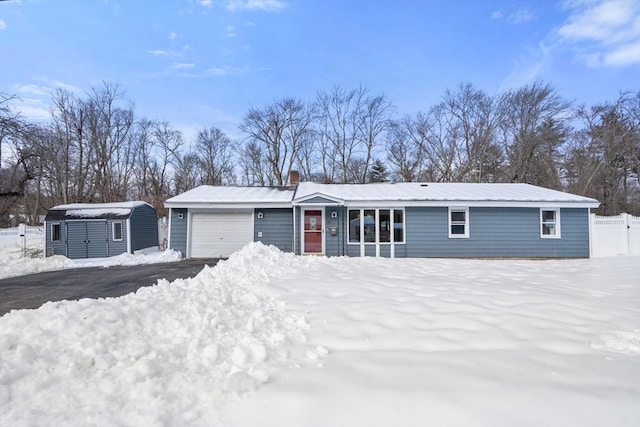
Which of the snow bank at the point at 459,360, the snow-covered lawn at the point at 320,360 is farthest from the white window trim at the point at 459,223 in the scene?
the snow-covered lawn at the point at 320,360

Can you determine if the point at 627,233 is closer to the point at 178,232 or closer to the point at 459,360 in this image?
the point at 459,360

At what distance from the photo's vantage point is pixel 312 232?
1281 cm

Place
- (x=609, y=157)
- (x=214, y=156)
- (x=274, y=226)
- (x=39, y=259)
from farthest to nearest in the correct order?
1. (x=214, y=156)
2. (x=609, y=157)
3. (x=274, y=226)
4. (x=39, y=259)

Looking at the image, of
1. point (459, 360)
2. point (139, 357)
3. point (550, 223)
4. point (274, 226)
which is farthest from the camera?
point (274, 226)

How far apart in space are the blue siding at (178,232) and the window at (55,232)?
6.09 meters

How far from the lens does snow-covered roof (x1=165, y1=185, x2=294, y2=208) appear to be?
13.1 metres

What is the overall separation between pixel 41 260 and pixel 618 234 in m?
23.0

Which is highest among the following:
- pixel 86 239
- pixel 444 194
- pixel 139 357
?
pixel 444 194

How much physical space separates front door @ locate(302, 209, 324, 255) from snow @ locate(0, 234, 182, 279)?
17.7ft

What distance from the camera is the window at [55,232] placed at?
14579mm

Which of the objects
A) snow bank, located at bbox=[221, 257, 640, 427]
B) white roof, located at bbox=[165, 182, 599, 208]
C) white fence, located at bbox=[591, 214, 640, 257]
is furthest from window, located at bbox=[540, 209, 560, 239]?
snow bank, located at bbox=[221, 257, 640, 427]

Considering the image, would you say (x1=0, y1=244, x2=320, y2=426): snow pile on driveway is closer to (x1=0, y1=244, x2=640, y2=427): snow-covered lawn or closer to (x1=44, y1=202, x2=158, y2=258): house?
(x1=0, y1=244, x2=640, y2=427): snow-covered lawn

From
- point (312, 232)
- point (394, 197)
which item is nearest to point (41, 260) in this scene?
point (312, 232)

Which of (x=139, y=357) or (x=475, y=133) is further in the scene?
(x=475, y=133)
